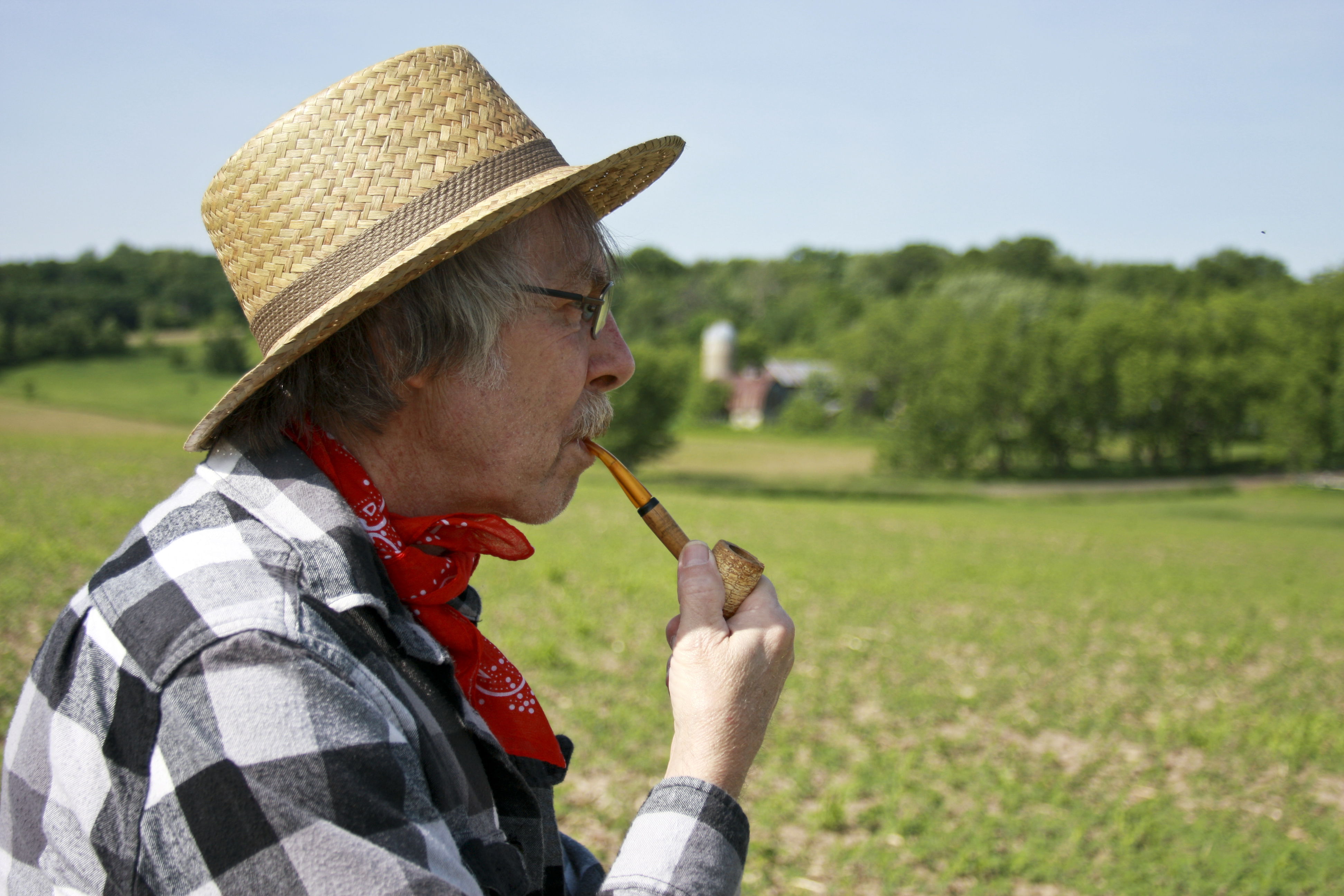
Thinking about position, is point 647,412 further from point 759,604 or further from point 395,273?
point 395,273

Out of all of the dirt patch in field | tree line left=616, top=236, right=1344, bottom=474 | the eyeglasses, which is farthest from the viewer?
tree line left=616, top=236, right=1344, bottom=474

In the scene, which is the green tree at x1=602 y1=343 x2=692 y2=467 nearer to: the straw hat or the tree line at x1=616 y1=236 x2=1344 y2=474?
the tree line at x1=616 y1=236 x2=1344 y2=474

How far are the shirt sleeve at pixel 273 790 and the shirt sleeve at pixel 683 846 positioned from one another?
0.28 m

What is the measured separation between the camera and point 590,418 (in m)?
1.69

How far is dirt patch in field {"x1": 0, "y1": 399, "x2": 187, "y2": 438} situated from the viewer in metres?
36.0

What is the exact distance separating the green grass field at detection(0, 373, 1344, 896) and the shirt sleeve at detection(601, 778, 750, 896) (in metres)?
3.66

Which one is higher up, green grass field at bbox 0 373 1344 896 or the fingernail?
the fingernail

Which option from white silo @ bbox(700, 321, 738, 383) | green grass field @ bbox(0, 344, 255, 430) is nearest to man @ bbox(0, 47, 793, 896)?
green grass field @ bbox(0, 344, 255, 430)

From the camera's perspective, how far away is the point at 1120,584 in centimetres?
1430

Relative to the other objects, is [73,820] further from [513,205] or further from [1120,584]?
[1120,584]

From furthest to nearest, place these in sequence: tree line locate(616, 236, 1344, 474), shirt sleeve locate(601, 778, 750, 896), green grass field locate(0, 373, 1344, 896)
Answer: tree line locate(616, 236, 1344, 474), green grass field locate(0, 373, 1344, 896), shirt sleeve locate(601, 778, 750, 896)

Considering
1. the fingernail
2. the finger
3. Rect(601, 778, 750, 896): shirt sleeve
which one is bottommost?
Rect(601, 778, 750, 896): shirt sleeve

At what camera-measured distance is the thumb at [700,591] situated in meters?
1.46

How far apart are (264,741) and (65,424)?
149 feet
